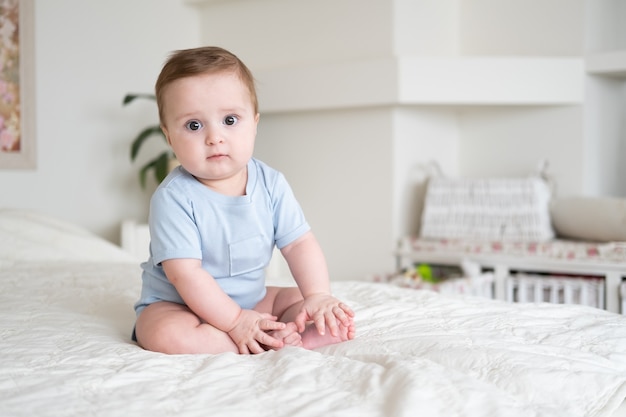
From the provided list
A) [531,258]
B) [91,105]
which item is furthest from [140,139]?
[531,258]

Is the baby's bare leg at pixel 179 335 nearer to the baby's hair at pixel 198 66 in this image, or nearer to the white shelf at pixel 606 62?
the baby's hair at pixel 198 66

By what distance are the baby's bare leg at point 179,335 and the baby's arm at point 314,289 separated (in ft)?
0.41

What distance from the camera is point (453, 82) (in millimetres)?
2975

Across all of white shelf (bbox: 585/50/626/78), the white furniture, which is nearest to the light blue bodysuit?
the white furniture

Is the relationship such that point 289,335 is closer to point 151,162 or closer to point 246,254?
point 246,254

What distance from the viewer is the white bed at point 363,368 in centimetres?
86

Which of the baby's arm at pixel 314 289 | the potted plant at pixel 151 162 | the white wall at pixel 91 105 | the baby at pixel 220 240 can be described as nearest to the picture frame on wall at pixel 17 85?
the white wall at pixel 91 105

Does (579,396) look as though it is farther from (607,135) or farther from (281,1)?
(281,1)

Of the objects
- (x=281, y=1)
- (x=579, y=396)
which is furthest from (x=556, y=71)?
(x=579, y=396)

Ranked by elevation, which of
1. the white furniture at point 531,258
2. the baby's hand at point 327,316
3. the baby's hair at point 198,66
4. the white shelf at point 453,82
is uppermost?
the white shelf at point 453,82

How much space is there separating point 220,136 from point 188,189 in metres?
0.11

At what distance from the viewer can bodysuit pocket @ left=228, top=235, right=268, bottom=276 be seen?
1298 millimetres

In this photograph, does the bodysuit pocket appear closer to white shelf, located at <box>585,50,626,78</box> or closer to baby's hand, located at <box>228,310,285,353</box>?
baby's hand, located at <box>228,310,285,353</box>

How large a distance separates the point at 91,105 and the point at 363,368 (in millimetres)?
2571
